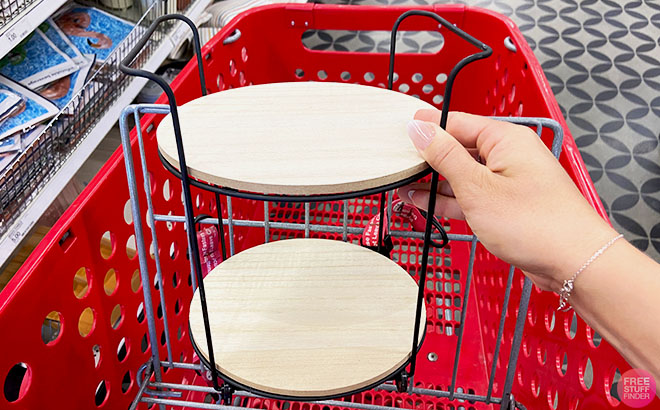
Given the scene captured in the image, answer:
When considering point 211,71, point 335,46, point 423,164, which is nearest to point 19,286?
point 423,164

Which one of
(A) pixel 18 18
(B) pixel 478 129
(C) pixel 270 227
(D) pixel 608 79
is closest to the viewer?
(B) pixel 478 129

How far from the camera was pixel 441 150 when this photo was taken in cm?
59

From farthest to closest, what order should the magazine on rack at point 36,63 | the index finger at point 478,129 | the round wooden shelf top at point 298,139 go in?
the magazine on rack at point 36,63 → the index finger at point 478,129 → the round wooden shelf top at point 298,139

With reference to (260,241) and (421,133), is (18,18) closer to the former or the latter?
(260,241)

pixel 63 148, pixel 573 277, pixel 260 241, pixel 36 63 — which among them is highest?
pixel 573 277

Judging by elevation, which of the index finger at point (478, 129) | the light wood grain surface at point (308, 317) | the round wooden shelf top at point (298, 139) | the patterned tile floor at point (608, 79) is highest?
the round wooden shelf top at point (298, 139)

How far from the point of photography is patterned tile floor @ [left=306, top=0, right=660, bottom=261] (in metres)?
1.97

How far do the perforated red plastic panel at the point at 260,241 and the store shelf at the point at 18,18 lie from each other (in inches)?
14.1

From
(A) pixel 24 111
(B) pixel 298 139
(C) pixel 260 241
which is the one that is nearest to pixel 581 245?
(B) pixel 298 139

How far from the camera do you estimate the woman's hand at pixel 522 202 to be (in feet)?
1.95

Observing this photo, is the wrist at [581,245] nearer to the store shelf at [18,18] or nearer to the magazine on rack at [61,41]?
the store shelf at [18,18]

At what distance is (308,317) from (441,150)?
330 millimetres

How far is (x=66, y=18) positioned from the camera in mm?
1583

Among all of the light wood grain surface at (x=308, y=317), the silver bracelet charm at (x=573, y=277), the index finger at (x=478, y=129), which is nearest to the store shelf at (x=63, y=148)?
the light wood grain surface at (x=308, y=317)
